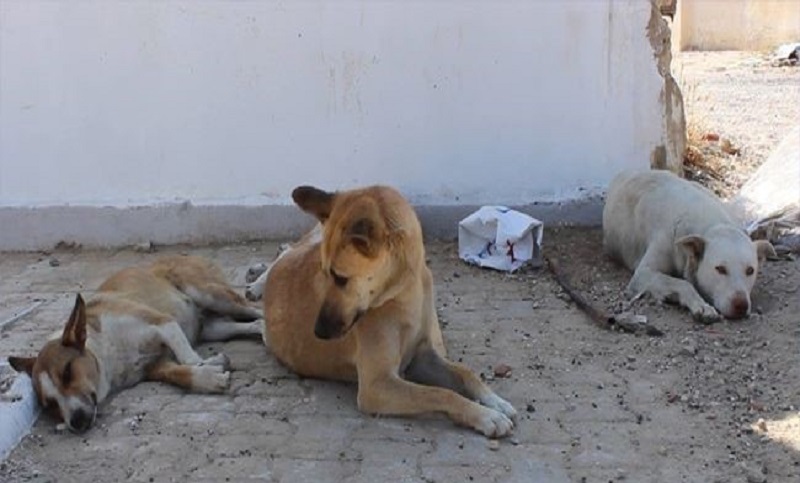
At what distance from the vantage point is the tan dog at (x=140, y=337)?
4.77 meters

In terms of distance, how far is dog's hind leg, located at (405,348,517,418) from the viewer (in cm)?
461

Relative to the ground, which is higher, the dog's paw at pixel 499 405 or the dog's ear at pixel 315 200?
the dog's ear at pixel 315 200

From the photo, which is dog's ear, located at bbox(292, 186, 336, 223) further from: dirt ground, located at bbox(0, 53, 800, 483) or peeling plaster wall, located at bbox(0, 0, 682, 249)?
peeling plaster wall, located at bbox(0, 0, 682, 249)

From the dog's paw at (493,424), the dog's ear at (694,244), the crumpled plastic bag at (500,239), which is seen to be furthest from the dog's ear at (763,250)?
the dog's paw at (493,424)

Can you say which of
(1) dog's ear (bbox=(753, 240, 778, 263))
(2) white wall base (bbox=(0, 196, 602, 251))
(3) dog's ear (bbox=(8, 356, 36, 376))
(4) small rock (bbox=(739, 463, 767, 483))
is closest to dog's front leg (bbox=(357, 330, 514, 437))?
(4) small rock (bbox=(739, 463, 767, 483))

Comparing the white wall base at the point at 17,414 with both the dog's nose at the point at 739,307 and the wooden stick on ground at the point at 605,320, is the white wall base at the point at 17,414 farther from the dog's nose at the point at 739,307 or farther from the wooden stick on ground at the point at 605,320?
the dog's nose at the point at 739,307

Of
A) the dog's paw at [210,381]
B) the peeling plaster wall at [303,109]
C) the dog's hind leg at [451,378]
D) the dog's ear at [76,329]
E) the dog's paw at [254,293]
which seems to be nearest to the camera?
the dog's hind leg at [451,378]

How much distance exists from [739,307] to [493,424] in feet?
6.79

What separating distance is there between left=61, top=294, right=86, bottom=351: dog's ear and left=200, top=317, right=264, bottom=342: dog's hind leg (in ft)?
3.55

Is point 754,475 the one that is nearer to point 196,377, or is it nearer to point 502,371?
point 502,371

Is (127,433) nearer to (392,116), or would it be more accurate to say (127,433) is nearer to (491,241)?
(491,241)

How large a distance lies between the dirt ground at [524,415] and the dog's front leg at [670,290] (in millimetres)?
63

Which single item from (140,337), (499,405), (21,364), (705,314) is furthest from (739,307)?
(21,364)

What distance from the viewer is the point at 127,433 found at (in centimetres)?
460
